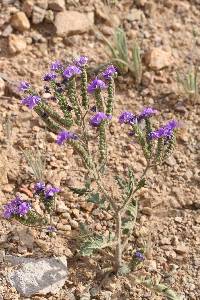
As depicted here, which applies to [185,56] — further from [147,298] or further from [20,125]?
[147,298]

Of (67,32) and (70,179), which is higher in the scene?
(67,32)

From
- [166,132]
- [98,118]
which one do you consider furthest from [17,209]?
[166,132]

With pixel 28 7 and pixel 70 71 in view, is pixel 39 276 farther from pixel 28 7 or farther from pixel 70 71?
pixel 28 7

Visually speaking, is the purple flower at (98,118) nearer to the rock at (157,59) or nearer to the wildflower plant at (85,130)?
the wildflower plant at (85,130)

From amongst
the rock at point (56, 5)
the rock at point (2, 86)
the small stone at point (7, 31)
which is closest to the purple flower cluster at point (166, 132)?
the rock at point (2, 86)

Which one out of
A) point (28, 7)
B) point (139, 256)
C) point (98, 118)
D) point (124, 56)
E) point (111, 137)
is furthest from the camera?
point (28, 7)

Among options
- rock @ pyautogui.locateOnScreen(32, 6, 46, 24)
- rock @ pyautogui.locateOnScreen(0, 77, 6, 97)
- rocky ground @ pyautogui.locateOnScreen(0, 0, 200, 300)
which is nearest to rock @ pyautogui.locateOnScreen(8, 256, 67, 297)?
rocky ground @ pyautogui.locateOnScreen(0, 0, 200, 300)

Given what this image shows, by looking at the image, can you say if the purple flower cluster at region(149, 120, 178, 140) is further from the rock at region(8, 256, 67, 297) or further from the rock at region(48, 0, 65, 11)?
the rock at region(48, 0, 65, 11)

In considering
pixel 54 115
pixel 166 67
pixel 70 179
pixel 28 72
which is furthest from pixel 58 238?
pixel 166 67
